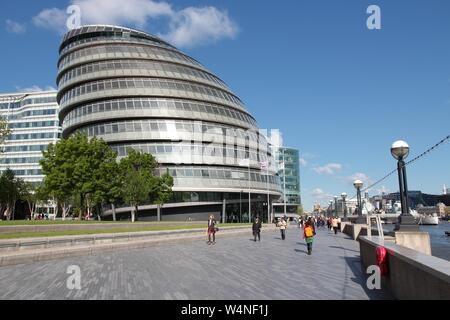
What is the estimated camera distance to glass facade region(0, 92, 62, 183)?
4970 inches

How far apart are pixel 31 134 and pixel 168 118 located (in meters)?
79.9

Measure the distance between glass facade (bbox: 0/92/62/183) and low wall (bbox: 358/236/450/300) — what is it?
426 feet

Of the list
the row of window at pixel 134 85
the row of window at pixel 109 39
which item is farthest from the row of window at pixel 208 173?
the row of window at pixel 109 39

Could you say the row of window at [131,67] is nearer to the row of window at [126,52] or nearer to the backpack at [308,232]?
the row of window at [126,52]

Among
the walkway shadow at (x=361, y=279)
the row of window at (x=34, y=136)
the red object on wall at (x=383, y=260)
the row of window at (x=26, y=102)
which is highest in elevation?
the row of window at (x=26, y=102)

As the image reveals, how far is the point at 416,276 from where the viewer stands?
692cm

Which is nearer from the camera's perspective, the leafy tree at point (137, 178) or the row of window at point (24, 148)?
the leafy tree at point (137, 178)

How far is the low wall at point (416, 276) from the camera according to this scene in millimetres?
5637

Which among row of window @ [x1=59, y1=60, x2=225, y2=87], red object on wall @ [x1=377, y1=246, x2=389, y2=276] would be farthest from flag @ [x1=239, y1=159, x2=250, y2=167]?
red object on wall @ [x1=377, y1=246, x2=389, y2=276]

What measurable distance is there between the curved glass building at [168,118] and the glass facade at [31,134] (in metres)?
55.1

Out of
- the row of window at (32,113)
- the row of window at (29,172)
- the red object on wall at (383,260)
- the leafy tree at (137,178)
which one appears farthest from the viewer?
the row of window at (32,113)

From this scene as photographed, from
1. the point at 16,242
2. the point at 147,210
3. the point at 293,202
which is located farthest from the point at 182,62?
the point at 293,202

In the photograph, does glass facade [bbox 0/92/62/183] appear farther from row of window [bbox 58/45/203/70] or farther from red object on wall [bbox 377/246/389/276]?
red object on wall [bbox 377/246/389/276]
